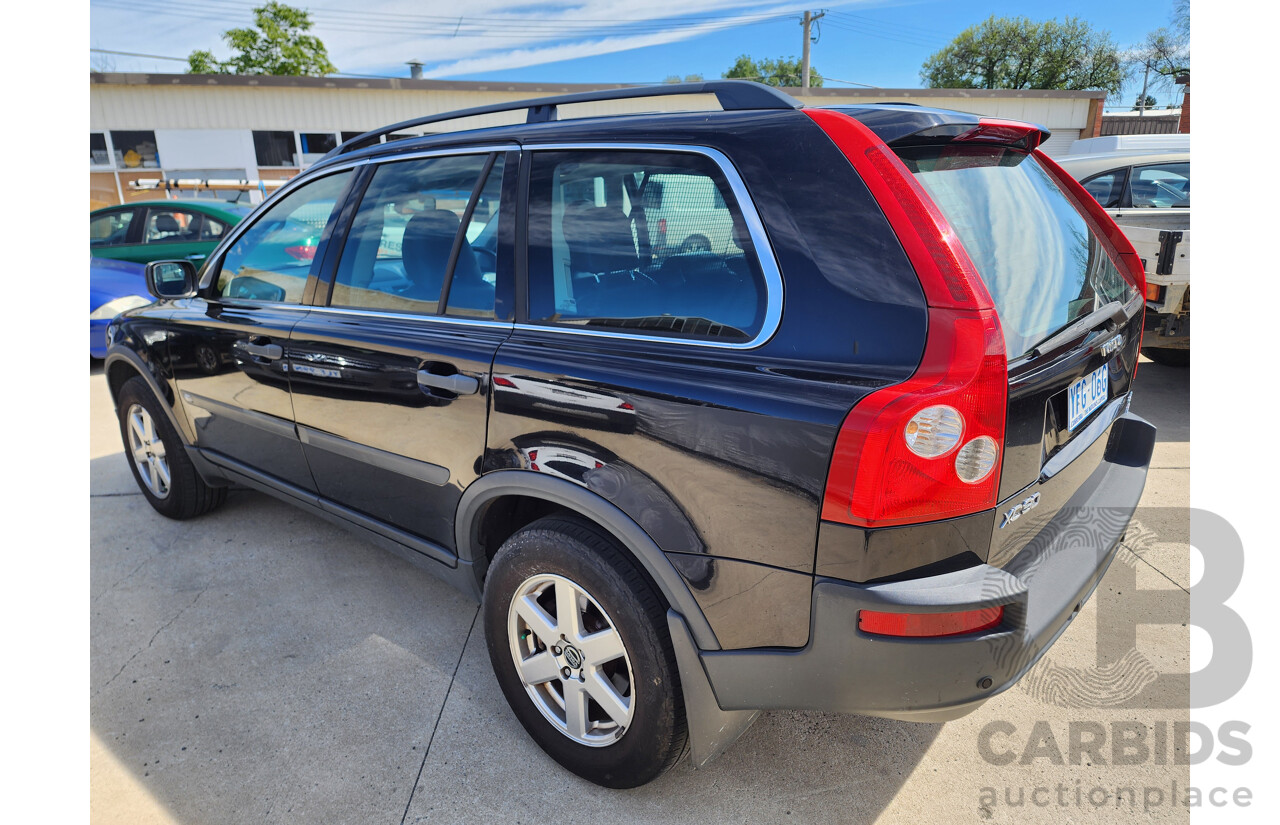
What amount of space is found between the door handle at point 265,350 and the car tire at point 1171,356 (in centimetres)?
671

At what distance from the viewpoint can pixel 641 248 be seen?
1.92 metres

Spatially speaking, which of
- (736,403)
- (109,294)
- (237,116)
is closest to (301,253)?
(736,403)

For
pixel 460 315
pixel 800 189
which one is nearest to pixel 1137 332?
pixel 800 189

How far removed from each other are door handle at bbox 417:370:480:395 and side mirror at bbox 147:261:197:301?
192 cm

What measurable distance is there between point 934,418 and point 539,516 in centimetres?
128

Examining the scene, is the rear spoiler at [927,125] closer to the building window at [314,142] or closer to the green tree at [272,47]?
the building window at [314,142]

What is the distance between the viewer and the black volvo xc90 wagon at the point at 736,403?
4.94ft

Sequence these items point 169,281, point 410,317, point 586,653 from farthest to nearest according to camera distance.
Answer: point 169,281, point 410,317, point 586,653

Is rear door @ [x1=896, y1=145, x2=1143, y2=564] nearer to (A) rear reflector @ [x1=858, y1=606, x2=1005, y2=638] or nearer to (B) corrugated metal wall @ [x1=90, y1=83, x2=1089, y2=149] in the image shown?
(A) rear reflector @ [x1=858, y1=606, x2=1005, y2=638]

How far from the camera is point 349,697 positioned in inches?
102

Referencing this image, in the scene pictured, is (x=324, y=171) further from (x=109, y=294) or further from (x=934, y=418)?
(x=109, y=294)

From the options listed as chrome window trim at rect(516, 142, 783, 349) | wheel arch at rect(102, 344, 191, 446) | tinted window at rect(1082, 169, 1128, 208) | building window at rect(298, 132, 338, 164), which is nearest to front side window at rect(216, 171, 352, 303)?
wheel arch at rect(102, 344, 191, 446)

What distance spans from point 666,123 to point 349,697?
2177mm

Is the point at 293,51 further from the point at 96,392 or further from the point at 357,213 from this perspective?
the point at 357,213
